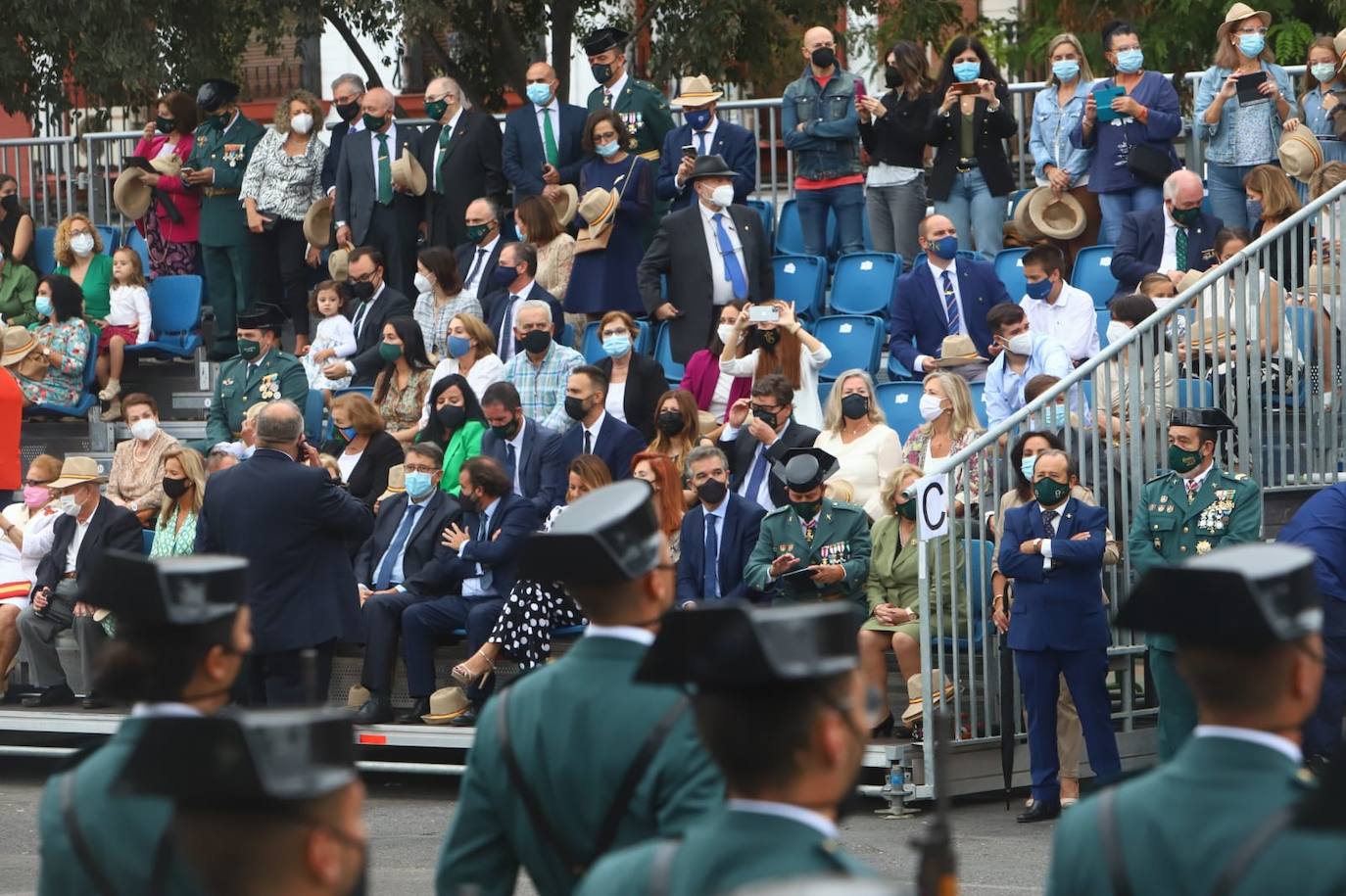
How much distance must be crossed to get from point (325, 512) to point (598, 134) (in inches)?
210

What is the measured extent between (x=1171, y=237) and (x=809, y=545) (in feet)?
12.7

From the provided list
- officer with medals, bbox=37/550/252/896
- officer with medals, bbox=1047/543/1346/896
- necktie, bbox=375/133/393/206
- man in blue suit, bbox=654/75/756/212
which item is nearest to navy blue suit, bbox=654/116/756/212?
man in blue suit, bbox=654/75/756/212

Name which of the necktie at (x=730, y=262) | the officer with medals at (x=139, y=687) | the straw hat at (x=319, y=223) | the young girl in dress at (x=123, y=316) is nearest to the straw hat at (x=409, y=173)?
the straw hat at (x=319, y=223)

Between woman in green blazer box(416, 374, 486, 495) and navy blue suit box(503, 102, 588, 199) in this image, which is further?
navy blue suit box(503, 102, 588, 199)

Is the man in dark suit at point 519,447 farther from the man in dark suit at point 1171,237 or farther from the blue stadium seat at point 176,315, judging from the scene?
the blue stadium seat at point 176,315

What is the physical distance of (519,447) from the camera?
1223cm

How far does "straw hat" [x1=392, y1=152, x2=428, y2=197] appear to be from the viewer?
50.5ft

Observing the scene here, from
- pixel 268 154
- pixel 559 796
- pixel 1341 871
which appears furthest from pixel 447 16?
pixel 1341 871

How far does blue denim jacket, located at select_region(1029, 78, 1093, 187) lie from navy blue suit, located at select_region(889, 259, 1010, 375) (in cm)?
120

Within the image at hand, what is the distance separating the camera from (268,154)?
16.0 metres

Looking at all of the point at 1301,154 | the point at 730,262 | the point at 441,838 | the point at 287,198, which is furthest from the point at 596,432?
the point at 287,198

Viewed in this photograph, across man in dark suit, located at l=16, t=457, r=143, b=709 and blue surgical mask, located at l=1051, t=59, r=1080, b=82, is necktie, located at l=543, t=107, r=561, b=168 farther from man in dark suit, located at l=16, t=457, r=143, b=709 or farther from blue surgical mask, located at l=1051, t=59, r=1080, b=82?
man in dark suit, located at l=16, t=457, r=143, b=709

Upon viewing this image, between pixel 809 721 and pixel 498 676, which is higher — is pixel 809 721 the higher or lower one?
the higher one

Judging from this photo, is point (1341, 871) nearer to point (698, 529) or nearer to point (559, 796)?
point (559, 796)
